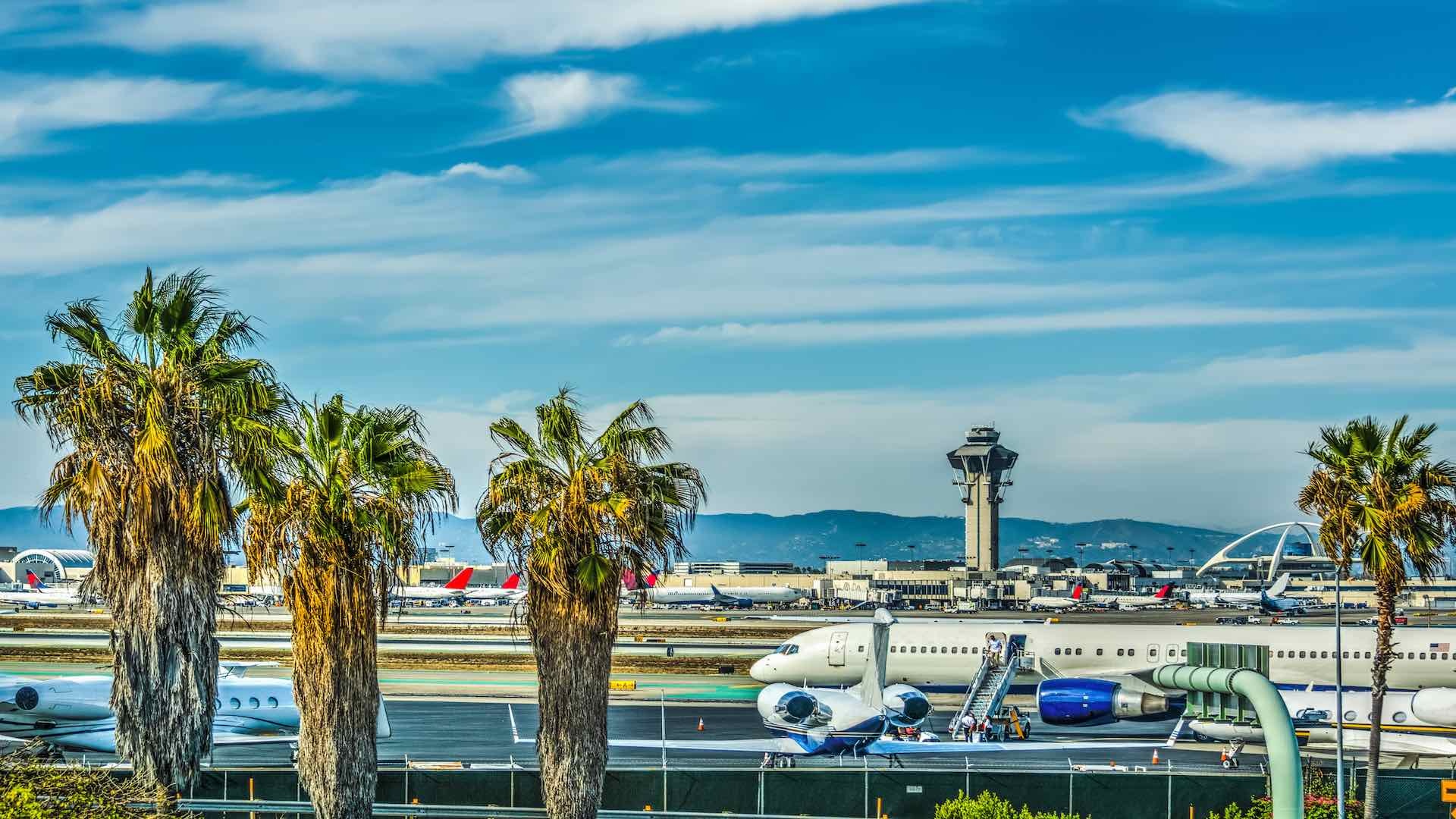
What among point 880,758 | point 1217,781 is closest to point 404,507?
point 1217,781

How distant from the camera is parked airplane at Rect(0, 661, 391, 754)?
49.3 metres

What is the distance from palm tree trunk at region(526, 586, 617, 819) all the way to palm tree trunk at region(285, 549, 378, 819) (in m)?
3.39

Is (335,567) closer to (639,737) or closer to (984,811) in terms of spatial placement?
(984,811)

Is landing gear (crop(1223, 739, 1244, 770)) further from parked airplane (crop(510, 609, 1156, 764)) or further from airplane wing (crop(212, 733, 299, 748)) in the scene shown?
airplane wing (crop(212, 733, 299, 748))

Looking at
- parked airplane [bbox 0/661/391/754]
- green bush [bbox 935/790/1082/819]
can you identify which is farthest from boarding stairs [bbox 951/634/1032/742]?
parked airplane [bbox 0/661/391/754]

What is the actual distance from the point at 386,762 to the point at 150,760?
22252mm

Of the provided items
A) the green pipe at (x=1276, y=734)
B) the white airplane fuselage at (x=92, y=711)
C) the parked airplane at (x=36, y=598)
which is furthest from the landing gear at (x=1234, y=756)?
the parked airplane at (x=36, y=598)

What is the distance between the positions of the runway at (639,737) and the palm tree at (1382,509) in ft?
37.7

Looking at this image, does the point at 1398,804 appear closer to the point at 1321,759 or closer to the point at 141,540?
the point at 1321,759

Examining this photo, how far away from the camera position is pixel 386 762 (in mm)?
47156

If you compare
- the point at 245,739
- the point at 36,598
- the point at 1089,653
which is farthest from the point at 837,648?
the point at 36,598

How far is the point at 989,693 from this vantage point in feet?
192

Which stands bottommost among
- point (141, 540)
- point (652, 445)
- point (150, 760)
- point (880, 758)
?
point (880, 758)

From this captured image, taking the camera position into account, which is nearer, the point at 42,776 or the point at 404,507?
the point at 42,776
